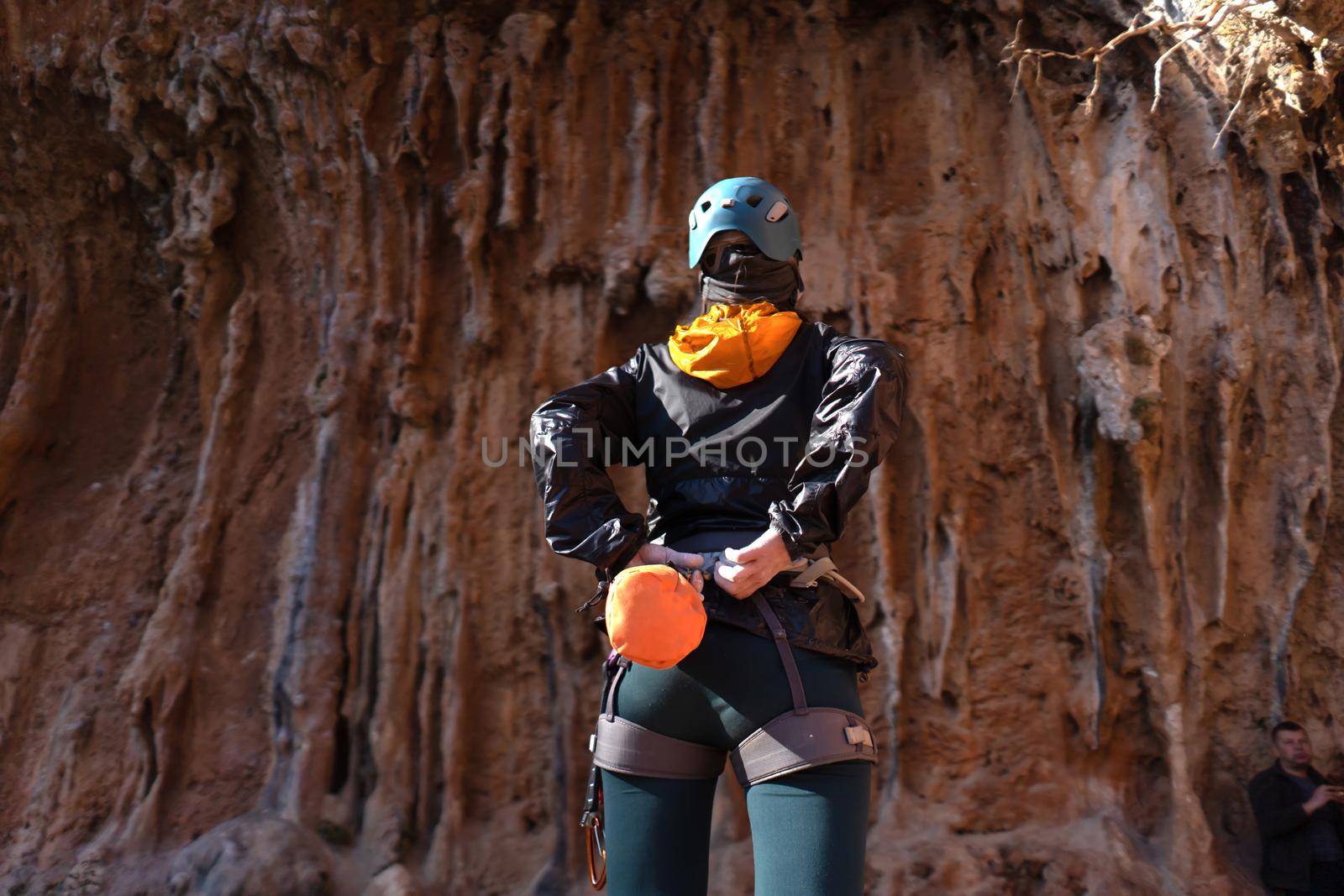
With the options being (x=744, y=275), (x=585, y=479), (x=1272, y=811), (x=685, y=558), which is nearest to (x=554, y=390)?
(x=744, y=275)

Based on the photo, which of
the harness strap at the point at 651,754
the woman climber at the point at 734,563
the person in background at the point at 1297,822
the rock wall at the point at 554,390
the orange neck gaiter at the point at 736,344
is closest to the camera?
the woman climber at the point at 734,563

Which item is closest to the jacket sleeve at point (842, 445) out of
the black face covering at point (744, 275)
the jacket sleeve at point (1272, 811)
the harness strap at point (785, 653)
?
the harness strap at point (785, 653)

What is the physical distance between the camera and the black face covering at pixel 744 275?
192 cm

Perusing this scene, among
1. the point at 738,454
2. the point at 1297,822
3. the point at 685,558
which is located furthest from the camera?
the point at 1297,822

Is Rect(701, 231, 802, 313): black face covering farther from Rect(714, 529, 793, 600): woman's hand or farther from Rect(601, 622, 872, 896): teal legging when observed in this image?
Rect(601, 622, 872, 896): teal legging

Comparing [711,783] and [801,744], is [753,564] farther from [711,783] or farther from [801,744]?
[711,783]

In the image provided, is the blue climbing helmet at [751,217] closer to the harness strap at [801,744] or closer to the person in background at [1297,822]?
the harness strap at [801,744]

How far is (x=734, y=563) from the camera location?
1.62 m

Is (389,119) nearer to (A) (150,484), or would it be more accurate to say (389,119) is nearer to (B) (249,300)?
(B) (249,300)

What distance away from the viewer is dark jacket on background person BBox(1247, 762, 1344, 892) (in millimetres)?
3168

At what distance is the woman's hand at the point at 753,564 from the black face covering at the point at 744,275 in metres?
0.50

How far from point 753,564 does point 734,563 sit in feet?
0.10

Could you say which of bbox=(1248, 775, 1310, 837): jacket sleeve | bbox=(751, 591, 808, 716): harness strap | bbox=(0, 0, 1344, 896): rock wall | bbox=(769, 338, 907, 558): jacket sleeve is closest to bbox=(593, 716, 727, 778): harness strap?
bbox=(751, 591, 808, 716): harness strap

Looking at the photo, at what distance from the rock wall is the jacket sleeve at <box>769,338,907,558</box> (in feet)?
6.75
